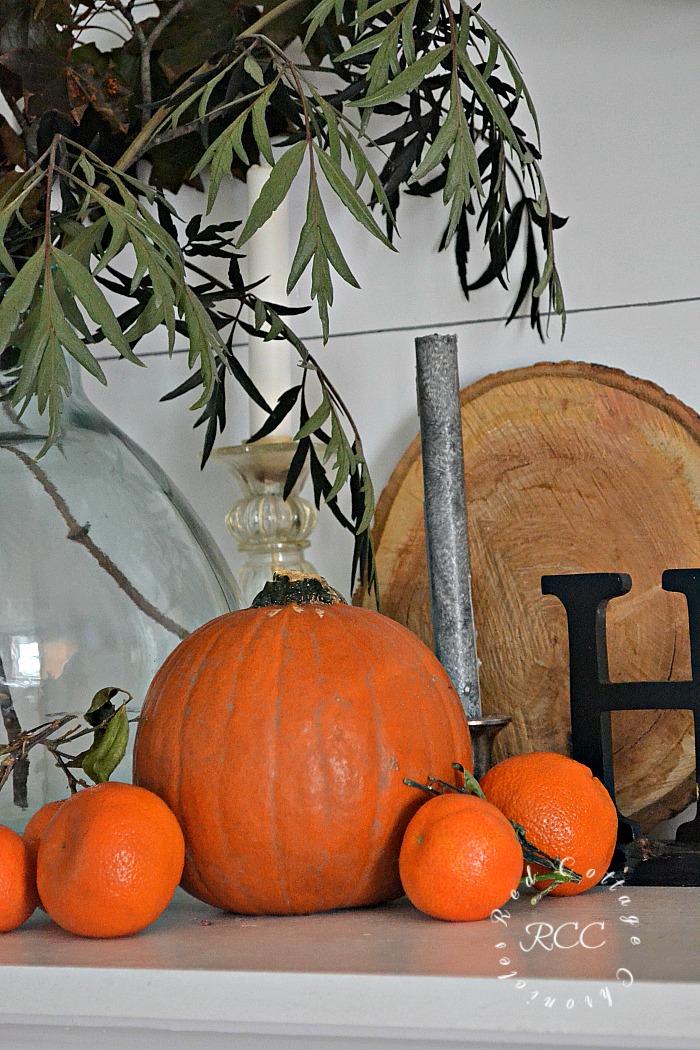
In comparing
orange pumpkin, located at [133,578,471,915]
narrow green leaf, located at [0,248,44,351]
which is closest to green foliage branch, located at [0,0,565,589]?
narrow green leaf, located at [0,248,44,351]

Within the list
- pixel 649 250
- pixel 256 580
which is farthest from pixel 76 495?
pixel 649 250

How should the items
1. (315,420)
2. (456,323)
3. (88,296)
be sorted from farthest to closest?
(456,323)
(315,420)
(88,296)

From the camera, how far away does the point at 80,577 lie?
27.0 inches

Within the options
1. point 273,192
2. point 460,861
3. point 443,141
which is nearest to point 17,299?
point 273,192

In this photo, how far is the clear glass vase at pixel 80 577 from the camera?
0.66m

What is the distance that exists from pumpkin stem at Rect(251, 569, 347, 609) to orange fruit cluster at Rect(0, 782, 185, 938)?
13 cm

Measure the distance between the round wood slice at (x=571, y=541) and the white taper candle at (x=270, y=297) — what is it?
0.15 metres

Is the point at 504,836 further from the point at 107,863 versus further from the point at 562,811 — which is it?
the point at 107,863

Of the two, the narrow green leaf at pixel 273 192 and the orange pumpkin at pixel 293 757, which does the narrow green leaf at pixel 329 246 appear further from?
the orange pumpkin at pixel 293 757

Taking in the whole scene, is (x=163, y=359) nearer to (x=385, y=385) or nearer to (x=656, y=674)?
(x=385, y=385)

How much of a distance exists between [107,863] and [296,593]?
7.1 inches

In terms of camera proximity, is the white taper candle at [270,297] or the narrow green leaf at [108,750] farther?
the white taper candle at [270,297]

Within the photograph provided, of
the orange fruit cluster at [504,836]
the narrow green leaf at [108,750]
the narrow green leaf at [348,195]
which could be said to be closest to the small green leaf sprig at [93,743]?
the narrow green leaf at [108,750]

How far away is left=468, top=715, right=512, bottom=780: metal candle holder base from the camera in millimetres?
710
